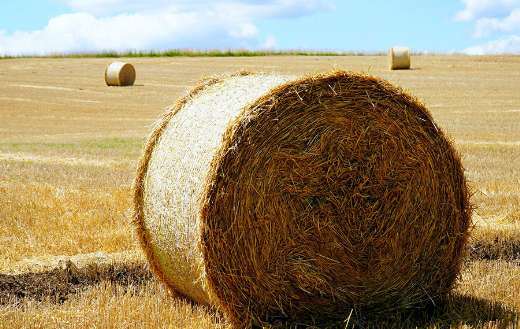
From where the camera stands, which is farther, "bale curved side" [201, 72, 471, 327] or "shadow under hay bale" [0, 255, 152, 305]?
"shadow under hay bale" [0, 255, 152, 305]

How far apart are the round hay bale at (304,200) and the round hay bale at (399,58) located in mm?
28145

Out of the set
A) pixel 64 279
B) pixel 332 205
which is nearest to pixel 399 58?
pixel 64 279

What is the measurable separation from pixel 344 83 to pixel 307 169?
64cm

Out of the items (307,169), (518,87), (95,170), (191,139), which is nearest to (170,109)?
(191,139)

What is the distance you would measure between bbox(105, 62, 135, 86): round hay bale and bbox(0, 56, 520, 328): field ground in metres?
5.68

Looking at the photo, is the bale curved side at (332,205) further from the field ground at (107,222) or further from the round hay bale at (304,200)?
the field ground at (107,222)

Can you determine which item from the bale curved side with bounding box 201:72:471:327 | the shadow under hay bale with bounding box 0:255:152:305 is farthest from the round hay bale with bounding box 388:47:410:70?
the bale curved side with bounding box 201:72:471:327

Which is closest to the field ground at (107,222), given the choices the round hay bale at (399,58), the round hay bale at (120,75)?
the round hay bale at (120,75)

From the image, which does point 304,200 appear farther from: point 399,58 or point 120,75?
point 399,58

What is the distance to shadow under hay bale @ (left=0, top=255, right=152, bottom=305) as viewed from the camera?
20.2 feet

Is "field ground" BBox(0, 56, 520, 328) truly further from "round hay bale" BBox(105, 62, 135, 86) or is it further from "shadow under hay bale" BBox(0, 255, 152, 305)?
"round hay bale" BBox(105, 62, 135, 86)

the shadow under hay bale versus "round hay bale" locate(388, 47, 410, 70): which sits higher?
"round hay bale" locate(388, 47, 410, 70)

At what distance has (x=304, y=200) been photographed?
5152 mm

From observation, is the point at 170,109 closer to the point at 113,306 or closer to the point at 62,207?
the point at 113,306
